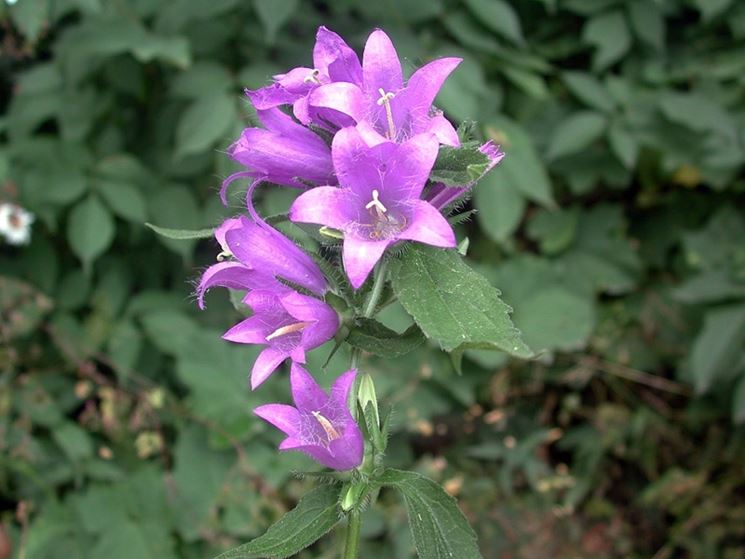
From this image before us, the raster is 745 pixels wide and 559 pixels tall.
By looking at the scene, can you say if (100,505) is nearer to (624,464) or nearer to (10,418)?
→ (10,418)

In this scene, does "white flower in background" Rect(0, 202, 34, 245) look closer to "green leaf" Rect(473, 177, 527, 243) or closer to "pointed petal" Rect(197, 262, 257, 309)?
"green leaf" Rect(473, 177, 527, 243)

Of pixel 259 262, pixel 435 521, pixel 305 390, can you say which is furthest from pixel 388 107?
pixel 435 521

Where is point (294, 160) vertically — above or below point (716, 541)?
above

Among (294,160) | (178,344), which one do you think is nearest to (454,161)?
(294,160)

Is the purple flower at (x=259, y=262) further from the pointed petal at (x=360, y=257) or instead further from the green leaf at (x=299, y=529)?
the green leaf at (x=299, y=529)

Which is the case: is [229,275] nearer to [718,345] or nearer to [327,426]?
[327,426]

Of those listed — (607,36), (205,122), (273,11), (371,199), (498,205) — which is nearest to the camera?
(371,199)
